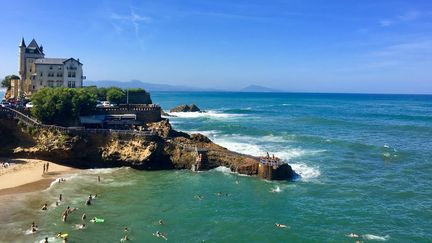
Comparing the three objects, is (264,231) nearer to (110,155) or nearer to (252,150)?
(110,155)

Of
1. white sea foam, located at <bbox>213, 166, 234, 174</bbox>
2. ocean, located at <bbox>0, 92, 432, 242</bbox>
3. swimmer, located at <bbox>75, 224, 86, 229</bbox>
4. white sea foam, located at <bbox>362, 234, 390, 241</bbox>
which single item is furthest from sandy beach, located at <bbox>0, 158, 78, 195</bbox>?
white sea foam, located at <bbox>362, 234, 390, 241</bbox>

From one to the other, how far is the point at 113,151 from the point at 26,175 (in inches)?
443

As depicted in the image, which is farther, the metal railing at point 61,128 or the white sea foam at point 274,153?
the metal railing at point 61,128

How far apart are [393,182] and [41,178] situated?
144 ft

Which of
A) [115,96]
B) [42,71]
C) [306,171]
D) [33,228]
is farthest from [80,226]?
[42,71]

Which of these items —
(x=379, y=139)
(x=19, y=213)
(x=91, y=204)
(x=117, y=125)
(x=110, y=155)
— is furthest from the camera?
(x=379, y=139)

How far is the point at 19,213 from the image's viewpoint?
40375mm

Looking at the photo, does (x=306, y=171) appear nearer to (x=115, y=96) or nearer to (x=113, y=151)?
(x=113, y=151)

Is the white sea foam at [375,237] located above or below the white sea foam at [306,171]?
below

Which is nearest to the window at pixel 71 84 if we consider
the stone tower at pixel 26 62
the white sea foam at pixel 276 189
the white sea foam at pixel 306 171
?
the stone tower at pixel 26 62

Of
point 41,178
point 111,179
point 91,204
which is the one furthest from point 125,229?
point 41,178

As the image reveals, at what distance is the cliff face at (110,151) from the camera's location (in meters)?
57.1

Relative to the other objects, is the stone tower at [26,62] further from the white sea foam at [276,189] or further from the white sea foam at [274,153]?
the white sea foam at [276,189]

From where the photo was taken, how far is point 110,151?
190 feet
